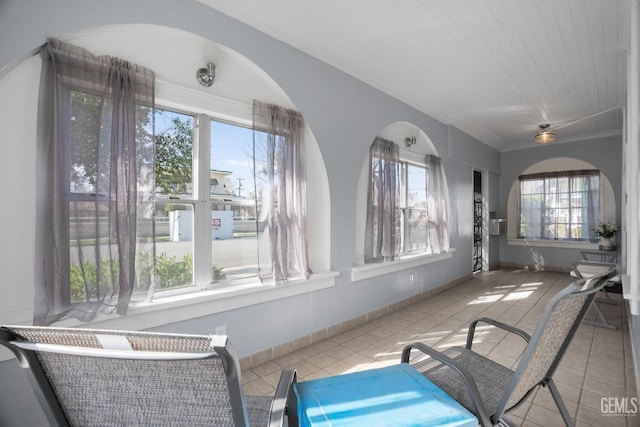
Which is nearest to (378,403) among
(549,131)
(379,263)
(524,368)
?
(524,368)

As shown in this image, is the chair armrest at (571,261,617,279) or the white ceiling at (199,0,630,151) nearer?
the white ceiling at (199,0,630,151)

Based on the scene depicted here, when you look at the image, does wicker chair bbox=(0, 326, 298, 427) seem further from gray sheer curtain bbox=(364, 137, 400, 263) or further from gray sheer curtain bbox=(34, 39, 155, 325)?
gray sheer curtain bbox=(364, 137, 400, 263)

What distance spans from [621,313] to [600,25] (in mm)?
3578

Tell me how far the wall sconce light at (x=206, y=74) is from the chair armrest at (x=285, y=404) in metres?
2.13

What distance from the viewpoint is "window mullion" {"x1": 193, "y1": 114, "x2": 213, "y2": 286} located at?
93.4 inches

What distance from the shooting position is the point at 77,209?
5.62 feet

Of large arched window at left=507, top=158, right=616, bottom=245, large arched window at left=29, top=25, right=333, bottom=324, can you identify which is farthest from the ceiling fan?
large arched window at left=29, top=25, right=333, bottom=324

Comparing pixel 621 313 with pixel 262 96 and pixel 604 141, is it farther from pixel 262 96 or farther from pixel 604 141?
pixel 262 96

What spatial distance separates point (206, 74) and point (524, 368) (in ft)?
8.56

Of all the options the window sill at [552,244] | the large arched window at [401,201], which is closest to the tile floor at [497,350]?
the large arched window at [401,201]

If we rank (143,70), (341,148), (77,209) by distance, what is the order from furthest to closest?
1. (341,148)
2. (143,70)
3. (77,209)

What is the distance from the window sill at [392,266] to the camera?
3412 millimetres

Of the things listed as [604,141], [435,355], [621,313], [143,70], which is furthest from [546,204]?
[143,70]

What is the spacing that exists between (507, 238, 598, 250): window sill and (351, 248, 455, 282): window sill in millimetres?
3281
